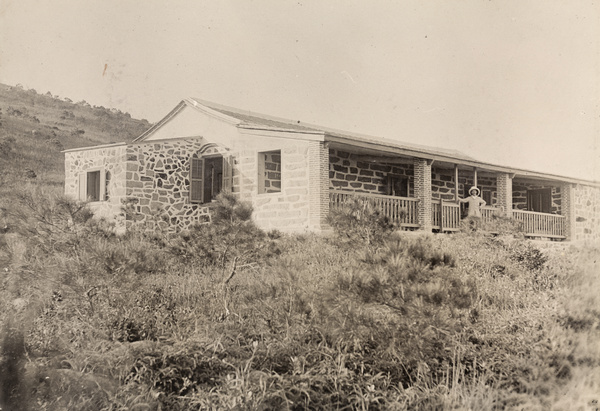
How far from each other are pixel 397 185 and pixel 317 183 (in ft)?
20.0

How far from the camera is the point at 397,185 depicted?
18.7m

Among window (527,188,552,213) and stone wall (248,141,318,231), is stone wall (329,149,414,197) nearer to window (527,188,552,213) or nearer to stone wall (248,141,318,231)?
stone wall (248,141,318,231)

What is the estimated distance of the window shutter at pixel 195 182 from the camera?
1628 centimetres

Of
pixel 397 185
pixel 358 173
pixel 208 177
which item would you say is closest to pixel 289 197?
pixel 358 173

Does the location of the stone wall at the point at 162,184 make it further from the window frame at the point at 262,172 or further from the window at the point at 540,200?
the window at the point at 540,200

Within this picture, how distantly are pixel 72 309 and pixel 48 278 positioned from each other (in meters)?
0.60

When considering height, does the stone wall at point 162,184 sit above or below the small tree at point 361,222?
above

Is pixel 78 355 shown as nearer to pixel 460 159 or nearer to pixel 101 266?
pixel 101 266

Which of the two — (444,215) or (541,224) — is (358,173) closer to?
(444,215)

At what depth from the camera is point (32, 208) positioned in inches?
274

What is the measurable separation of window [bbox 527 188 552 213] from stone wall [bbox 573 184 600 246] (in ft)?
3.79

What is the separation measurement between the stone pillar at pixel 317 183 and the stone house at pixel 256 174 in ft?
0.08

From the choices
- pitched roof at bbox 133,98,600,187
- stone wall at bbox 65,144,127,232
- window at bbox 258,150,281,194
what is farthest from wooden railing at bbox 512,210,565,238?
A: stone wall at bbox 65,144,127,232

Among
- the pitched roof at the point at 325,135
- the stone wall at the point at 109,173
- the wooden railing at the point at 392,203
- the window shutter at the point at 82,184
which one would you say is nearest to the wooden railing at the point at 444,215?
the wooden railing at the point at 392,203
